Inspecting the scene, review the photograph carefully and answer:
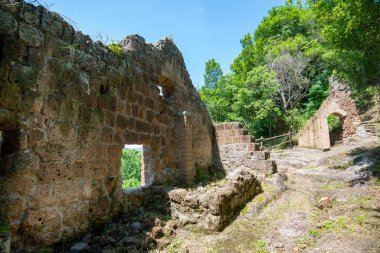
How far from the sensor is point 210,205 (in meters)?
4.29

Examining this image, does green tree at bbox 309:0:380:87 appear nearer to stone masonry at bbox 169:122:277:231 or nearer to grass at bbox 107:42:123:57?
stone masonry at bbox 169:122:277:231

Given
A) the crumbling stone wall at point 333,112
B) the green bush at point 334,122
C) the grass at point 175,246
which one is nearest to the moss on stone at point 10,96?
the grass at point 175,246

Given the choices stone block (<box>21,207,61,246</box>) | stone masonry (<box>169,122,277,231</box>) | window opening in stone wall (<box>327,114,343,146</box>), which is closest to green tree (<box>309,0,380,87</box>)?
stone masonry (<box>169,122,277,231</box>)

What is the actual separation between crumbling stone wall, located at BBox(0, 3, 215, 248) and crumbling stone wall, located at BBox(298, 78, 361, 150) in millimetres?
14219

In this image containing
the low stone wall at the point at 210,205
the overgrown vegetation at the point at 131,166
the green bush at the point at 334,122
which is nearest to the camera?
the low stone wall at the point at 210,205

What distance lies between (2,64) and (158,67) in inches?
145

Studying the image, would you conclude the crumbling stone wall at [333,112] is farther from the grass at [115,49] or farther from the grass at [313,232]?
the grass at [115,49]

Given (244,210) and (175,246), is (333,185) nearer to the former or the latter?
(244,210)

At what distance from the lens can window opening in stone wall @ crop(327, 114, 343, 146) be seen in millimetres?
17672

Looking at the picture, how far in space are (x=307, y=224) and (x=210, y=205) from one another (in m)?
1.79

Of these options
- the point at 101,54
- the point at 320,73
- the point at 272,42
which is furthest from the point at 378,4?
the point at 272,42

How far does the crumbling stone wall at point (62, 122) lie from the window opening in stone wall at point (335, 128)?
16648mm

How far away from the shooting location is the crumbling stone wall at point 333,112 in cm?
1617

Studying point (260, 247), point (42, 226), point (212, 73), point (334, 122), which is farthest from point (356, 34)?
point (212, 73)
